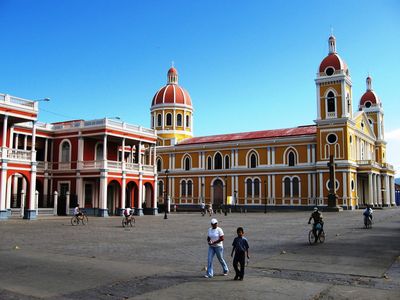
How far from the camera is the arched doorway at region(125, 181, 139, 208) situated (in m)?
46.6

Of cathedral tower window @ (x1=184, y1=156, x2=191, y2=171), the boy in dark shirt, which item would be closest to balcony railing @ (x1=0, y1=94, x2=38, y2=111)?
the boy in dark shirt

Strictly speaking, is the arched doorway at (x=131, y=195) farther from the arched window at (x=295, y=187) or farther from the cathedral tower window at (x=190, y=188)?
the arched window at (x=295, y=187)

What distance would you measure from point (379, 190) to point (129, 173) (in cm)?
4050

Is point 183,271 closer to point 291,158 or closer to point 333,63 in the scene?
point 291,158

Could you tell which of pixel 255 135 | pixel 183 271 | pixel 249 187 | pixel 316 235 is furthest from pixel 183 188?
pixel 183 271

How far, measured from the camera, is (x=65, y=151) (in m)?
43.6

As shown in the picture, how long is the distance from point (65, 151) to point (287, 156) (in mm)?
31699

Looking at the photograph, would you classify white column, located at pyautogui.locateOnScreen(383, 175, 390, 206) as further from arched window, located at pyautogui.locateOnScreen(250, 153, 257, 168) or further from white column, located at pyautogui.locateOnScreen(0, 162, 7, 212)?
white column, located at pyautogui.locateOnScreen(0, 162, 7, 212)

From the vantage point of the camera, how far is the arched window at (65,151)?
4319 centimetres

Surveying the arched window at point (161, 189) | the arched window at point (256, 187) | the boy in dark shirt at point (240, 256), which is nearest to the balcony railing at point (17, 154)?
the boy in dark shirt at point (240, 256)

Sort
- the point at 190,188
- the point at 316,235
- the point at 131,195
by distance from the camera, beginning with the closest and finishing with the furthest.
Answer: the point at 316,235 < the point at 131,195 < the point at 190,188

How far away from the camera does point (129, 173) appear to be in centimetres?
4366

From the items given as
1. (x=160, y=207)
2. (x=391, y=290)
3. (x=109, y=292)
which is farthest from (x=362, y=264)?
(x=160, y=207)

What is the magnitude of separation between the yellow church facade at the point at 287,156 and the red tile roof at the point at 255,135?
0.49 ft
